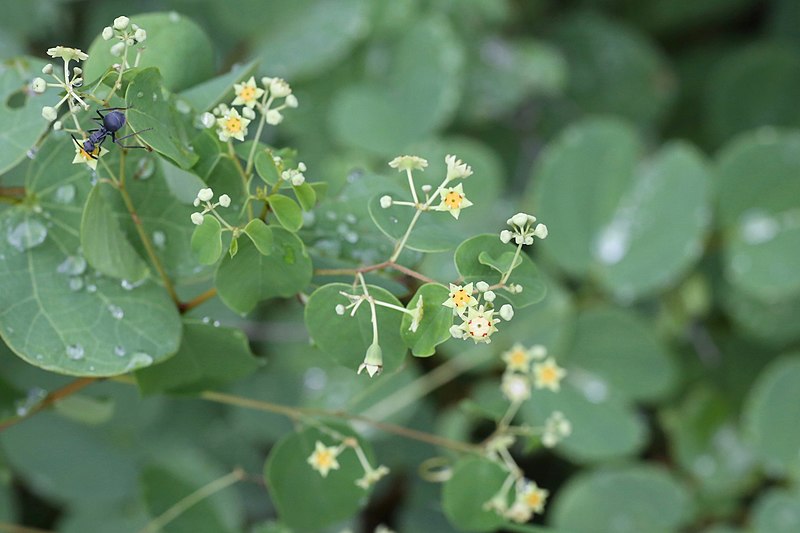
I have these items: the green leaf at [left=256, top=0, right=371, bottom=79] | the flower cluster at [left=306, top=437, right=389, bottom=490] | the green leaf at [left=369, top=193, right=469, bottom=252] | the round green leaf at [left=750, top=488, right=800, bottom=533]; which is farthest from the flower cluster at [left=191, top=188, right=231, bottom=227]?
the round green leaf at [left=750, top=488, right=800, bottom=533]

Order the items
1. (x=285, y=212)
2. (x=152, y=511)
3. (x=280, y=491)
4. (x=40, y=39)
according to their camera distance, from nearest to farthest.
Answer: (x=285, y=212) → (x=280, y=491) → (x=152, y=511) → (x=40, y=39)

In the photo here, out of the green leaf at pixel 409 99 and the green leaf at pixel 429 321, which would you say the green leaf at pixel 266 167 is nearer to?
the green leaf at pixel 429 321

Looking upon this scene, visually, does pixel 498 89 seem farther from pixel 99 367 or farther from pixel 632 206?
pixel 99 367

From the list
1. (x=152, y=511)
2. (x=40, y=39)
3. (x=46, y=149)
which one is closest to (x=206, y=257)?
(x=46, y=149)

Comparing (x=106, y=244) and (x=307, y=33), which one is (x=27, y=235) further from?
(x=307, y=33)

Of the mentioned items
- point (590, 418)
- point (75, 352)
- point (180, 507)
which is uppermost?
point (75, 352)

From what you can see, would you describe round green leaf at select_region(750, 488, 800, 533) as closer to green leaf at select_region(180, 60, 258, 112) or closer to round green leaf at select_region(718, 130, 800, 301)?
round green leaf at select_region(718, 130, 800, 301)

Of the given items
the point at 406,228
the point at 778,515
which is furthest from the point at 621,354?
the point at 406,228
